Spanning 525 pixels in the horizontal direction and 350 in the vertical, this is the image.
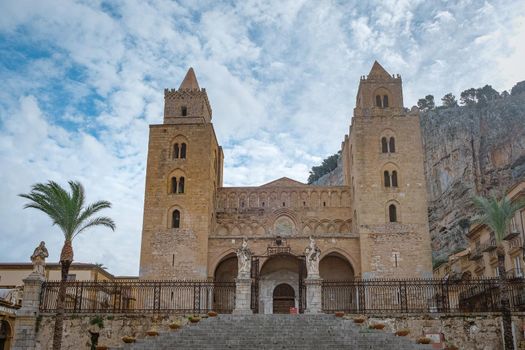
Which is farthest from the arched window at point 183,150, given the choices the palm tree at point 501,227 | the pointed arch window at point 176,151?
the palm tree at point 501,227

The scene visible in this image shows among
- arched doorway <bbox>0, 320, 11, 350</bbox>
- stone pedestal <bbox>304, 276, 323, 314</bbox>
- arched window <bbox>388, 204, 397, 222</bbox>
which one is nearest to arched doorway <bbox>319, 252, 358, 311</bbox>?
arched window <bbox>388, 204, 397, 222</bbox>

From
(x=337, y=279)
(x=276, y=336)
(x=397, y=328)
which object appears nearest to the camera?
(x=276, y=336)

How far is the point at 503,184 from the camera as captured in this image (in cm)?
5091

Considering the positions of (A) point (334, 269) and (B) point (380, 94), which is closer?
(A) point (334, 269)

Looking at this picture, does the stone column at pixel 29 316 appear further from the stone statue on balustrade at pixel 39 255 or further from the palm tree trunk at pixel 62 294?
the palm tree trunk at pixel 62 294

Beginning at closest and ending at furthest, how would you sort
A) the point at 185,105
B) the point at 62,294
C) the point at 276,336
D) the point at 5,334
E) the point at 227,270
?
the point at 276,336 < the point at 62,294 < the point at 5,334 < the point at 227,270 < the point at 185,105

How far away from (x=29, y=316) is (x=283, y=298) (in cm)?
1554

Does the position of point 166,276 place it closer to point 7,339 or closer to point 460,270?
point 7,339

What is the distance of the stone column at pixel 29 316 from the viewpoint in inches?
889

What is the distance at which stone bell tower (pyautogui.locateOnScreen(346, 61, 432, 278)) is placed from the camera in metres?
32.2

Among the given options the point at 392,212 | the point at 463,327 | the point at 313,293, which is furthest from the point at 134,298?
the point at 392,212

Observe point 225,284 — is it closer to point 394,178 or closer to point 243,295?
point 243,295

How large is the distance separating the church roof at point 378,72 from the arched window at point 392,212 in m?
9.36

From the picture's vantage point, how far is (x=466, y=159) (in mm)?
55656
